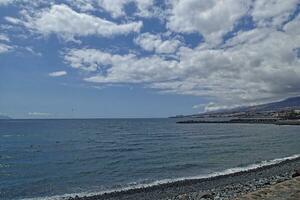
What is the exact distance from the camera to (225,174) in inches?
1248

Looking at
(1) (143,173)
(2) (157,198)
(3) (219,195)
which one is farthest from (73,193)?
(3) (219,195)

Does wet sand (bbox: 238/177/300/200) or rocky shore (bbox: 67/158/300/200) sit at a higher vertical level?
wet sand (bbox: 238/177/300/200)

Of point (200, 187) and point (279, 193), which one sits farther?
point (200, 187)

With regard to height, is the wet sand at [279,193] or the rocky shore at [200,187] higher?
the wet sand at [279,193]

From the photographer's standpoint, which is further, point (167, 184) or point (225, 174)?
point (225, 174)

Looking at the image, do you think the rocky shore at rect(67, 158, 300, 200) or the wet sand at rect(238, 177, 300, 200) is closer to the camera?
the wet sand at rect(238, 177, 300, 200)

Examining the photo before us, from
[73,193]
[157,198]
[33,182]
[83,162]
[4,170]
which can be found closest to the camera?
[157,198]

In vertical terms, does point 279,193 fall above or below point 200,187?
above

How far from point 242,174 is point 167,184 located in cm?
767

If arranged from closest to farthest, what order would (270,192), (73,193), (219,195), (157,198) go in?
(270,192) < (219,195) < (157,198) < (73,193)

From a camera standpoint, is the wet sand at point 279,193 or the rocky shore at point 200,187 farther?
the rocky shore at point 200,187

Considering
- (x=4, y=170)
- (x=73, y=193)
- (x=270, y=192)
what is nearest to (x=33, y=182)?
(x=73, y=193)

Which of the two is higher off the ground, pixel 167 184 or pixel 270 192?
pixel 270 192

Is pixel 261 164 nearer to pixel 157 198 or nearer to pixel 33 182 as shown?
pixel 157 198
